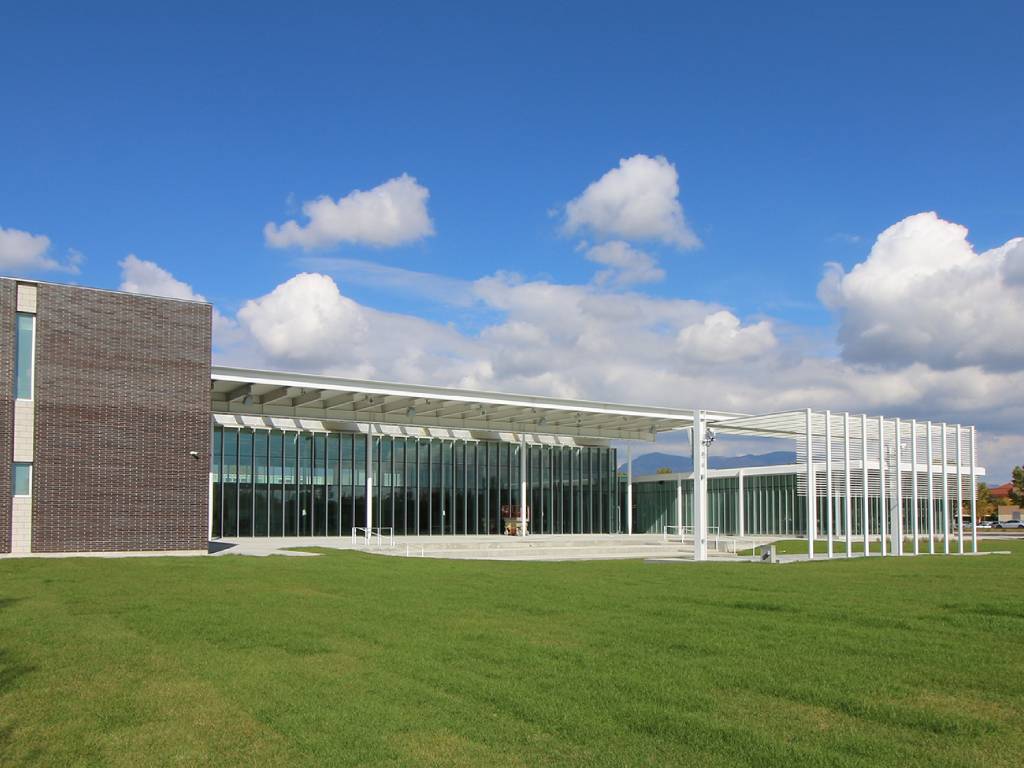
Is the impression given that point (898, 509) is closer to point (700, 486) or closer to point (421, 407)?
point (700, 486)

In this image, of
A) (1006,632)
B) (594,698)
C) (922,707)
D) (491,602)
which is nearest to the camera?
(922,707)

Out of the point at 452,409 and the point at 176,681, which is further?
the point at 452,409

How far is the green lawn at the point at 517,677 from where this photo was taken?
6648mm

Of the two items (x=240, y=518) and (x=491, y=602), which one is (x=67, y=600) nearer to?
(x=491, y=602)

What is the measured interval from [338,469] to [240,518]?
16.0 ft

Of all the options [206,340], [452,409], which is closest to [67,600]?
[206,340]

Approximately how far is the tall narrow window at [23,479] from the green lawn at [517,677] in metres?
11.5

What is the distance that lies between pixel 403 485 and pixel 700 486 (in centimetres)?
1811

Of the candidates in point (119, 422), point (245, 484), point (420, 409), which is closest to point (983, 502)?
point (420, 409)

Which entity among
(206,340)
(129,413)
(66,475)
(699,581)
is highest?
(206,340)

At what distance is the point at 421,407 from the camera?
139ft

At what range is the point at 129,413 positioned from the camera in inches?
1094

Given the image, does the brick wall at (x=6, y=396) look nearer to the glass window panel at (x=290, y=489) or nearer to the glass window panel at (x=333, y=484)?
the glass window panel at (x=290, y=489)

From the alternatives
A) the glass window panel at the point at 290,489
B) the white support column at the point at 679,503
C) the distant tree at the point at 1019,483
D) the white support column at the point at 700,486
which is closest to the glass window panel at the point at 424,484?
the glass window panel at the point at 290,489
